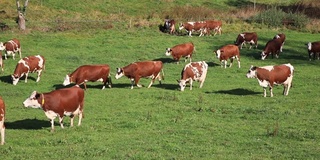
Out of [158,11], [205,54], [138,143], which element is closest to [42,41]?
[205,54]

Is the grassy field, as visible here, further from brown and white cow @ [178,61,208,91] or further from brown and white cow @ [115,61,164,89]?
brown and white cow @ [115,61,164,89]

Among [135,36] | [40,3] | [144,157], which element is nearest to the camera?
[144,157]

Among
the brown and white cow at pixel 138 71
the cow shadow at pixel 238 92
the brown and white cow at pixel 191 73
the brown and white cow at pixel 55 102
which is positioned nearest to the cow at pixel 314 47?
the cow shadow at pixel 238 92

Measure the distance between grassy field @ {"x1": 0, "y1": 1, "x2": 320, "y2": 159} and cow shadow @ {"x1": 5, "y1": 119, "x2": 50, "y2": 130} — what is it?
1.4 inches

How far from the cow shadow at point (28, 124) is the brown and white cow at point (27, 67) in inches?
293

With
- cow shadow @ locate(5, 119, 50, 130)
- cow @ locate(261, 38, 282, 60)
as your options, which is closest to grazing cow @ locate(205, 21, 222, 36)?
cow @ locate(261, 38, 282, 60)

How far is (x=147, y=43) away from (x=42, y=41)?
766cm

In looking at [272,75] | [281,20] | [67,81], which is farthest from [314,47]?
[67,81]

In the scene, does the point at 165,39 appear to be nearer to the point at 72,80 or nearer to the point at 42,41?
the point at 42,41

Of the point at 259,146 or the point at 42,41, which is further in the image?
the point at 42,41

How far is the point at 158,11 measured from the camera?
50281 mm

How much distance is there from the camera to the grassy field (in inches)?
547

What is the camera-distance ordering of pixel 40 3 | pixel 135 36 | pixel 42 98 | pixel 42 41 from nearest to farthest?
1. pixel 42 98
2. pixel 42 41
3. pixel 135 36
4. pixel 40 3

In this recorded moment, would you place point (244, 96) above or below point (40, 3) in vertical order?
below
